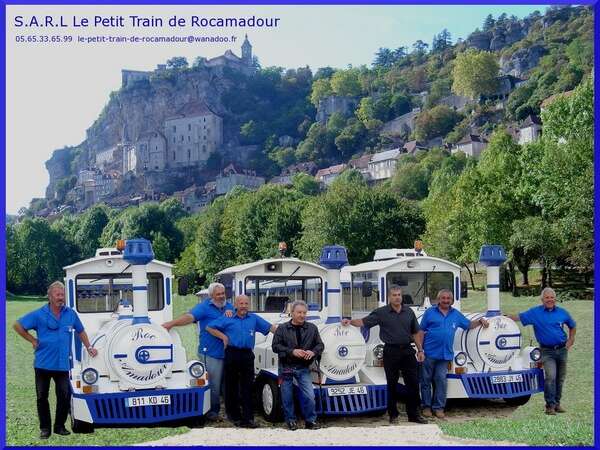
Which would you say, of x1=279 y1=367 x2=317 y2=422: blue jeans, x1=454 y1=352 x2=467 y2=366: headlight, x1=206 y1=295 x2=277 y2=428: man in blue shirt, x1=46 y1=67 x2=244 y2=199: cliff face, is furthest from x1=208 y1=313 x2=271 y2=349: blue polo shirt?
x1=46 y1=67 x2=244 y2=199: cliff face

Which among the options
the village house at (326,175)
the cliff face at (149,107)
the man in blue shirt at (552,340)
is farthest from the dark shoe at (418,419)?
the village house at (326,175)

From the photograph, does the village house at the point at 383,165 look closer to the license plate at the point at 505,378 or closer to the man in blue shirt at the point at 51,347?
the license plate at the point at 505,378

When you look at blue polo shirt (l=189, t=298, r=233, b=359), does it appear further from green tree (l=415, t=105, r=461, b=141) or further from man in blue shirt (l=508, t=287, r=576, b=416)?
green tree (l=415, t=105, r=461, b=141)

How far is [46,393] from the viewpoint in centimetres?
946

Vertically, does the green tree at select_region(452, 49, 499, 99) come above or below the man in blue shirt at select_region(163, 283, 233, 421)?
above

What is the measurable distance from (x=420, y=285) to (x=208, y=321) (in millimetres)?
4051

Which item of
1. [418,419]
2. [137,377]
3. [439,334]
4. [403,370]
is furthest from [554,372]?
[137,377]

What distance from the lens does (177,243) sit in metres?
61.8

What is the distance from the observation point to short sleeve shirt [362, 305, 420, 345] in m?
9.99

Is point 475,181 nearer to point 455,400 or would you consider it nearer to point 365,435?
point 455,400

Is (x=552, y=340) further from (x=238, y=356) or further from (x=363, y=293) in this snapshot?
(x=238, y=356)

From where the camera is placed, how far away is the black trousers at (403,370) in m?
10.0

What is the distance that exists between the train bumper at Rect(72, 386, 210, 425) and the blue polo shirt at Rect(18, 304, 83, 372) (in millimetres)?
488

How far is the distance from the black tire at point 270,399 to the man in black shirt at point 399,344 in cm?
124
